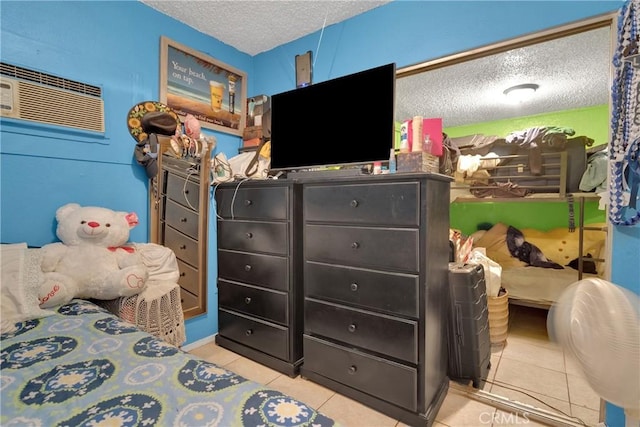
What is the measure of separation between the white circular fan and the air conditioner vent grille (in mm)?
2435

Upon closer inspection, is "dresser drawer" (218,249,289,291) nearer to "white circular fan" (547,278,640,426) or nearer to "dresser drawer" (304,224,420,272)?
"dresser drawer" (304,224,420,272)

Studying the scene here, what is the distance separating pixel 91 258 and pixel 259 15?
189 cm

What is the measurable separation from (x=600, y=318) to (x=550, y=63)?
1609 mm

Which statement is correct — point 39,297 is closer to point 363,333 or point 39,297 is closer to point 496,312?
point 363,333

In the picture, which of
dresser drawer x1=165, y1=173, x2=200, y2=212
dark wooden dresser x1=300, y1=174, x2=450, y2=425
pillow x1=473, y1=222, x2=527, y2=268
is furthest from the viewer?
pillow x1=473, y1=222, x2=527, y2=268

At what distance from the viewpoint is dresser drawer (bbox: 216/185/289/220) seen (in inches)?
71.4

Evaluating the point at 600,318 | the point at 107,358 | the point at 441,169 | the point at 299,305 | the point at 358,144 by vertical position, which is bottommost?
the point at 299,305

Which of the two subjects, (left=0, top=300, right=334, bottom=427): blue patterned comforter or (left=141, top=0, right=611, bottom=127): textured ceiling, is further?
(left=141, top=0, right=611, bottom=127): textured ceiling

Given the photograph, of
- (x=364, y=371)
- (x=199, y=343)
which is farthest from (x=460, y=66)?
(x=199, y=343)

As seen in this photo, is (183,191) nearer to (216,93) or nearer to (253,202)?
(253,202)

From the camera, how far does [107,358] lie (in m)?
0.92

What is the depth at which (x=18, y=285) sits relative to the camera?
4.02 feet

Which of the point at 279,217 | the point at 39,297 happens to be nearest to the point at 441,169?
the point at 279,217

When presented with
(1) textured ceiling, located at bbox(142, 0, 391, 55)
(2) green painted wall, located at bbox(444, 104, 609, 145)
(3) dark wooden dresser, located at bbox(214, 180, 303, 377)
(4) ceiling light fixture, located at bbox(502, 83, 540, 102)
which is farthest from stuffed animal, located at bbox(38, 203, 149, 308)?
(4) ceiling light fixture, located at bbox(502, 83, 540, 102)
